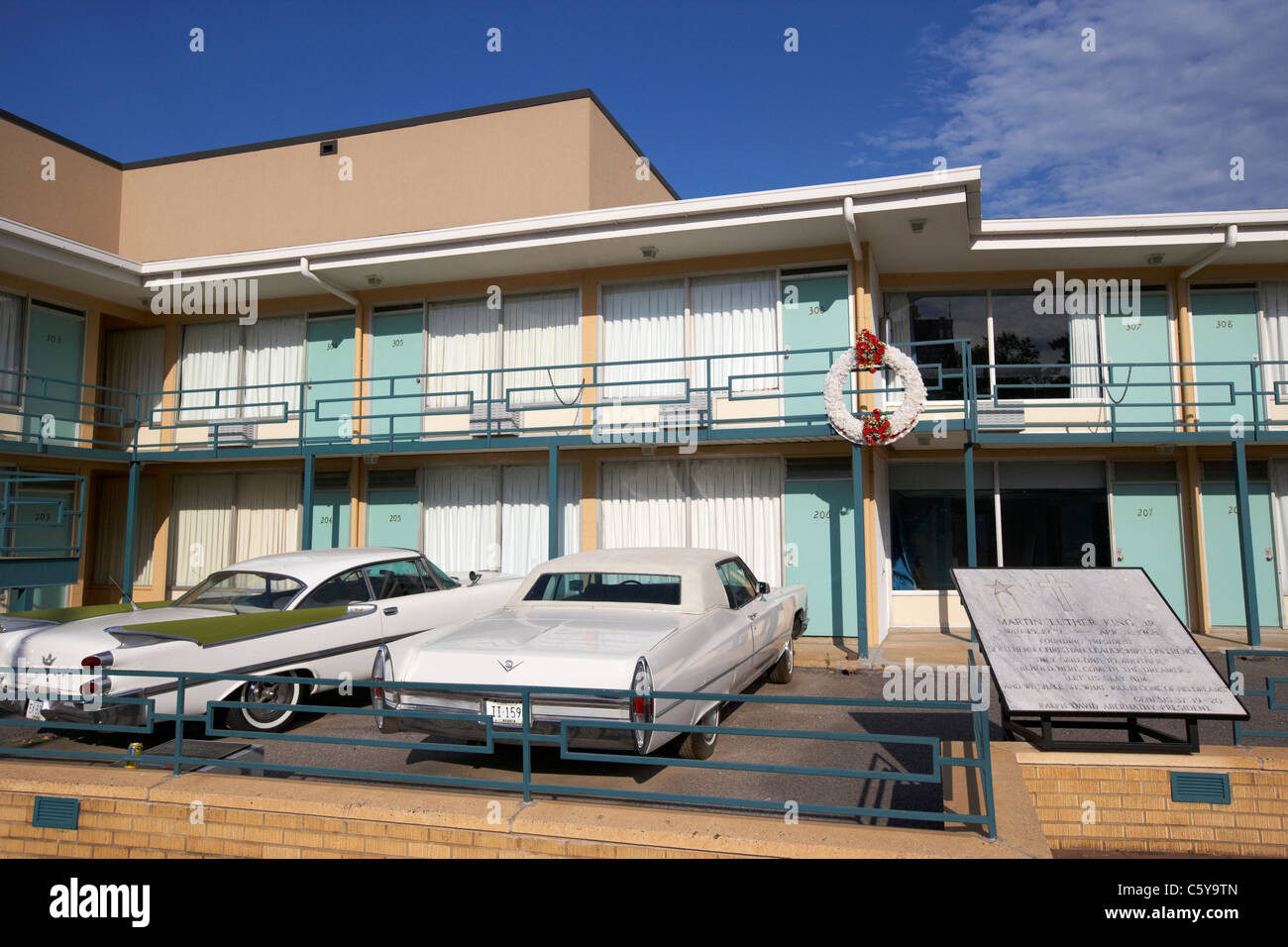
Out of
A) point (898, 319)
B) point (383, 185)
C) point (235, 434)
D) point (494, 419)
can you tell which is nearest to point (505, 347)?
point (494, 419)

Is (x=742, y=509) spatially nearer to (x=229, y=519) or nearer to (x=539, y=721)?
(x=539, y=721)

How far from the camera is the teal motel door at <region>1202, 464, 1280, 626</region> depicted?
1136 centimetres

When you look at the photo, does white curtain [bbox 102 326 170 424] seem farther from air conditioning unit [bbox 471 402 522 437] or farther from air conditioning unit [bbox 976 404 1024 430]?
air conditioning unit [bbox 976 404 1024 430]

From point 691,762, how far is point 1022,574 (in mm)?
2876

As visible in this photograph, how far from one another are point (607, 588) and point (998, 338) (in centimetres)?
846

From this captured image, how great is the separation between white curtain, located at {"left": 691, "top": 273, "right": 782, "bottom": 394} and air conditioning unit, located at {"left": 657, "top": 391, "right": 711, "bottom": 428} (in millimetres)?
313

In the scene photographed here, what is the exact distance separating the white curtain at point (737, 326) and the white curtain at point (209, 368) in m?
Answer: 7.53

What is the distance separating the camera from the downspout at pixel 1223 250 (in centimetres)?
1077

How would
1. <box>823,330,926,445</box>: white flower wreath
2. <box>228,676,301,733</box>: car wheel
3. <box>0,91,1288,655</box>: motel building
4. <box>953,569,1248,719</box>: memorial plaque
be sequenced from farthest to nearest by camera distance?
<box>0,91,1288,655</box>: motel building
<box>823,330,926,445</box>: white flower wreath
<box>228,676,301,733</box>: car wheel
<box>953,569,1248,719</box>: memorial plaque

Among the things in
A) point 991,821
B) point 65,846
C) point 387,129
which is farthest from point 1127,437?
point 387,129

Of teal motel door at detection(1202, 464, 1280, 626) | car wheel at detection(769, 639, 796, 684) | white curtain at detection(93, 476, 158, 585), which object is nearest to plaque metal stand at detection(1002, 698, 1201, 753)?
car wheel at detection(769, 639, 796, 684)

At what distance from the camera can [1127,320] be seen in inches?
481

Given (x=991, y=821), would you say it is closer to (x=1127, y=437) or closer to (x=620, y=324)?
(x=1127, y=437)

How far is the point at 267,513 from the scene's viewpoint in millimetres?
13750
